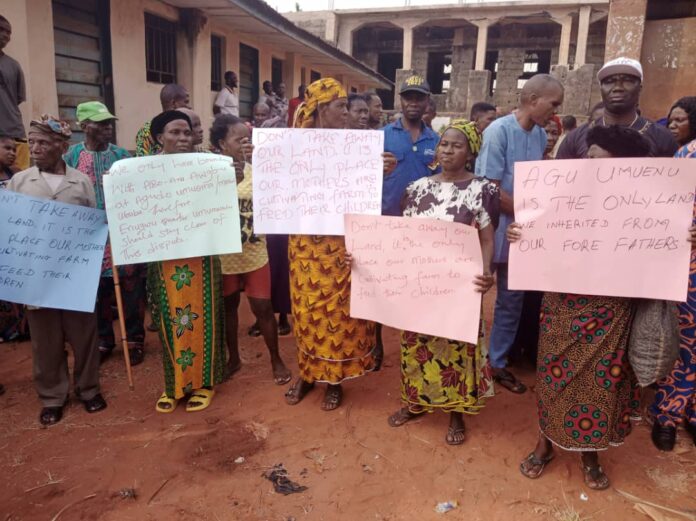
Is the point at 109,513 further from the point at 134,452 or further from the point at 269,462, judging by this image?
the point at 269,462

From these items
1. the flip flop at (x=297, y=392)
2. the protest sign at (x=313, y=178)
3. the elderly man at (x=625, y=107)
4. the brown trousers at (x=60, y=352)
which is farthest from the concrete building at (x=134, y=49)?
the elderly man at (x=625, y=107)

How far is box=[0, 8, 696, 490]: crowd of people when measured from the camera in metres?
2.48

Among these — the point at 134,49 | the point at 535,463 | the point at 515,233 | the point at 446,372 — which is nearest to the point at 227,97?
the point at 134,49

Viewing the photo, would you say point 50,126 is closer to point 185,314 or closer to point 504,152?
point 185,314

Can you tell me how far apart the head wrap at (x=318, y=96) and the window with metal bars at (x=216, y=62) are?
7967 millimetres

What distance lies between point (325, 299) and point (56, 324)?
175 centimetres

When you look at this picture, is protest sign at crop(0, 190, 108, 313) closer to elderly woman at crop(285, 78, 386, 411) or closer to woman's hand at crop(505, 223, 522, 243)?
elderly woman at crop(285, 78, 386, 411)

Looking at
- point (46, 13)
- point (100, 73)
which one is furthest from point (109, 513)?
point (100, 73)

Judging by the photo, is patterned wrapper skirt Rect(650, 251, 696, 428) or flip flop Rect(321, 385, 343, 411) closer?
patterned wrapper skirt Rect(650, 251, 696, 428)

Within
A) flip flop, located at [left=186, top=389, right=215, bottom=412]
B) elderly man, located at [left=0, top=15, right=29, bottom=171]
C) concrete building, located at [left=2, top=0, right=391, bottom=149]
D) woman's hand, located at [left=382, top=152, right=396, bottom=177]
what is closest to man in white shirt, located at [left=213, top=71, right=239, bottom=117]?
concrete building, located at [left=2, top=0, right=391, bottom=149]

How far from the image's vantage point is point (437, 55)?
79.0 feet

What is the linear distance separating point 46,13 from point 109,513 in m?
6.13

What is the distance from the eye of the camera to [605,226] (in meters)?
2.32

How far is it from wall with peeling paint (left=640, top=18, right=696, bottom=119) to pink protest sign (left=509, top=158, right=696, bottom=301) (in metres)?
5.75
